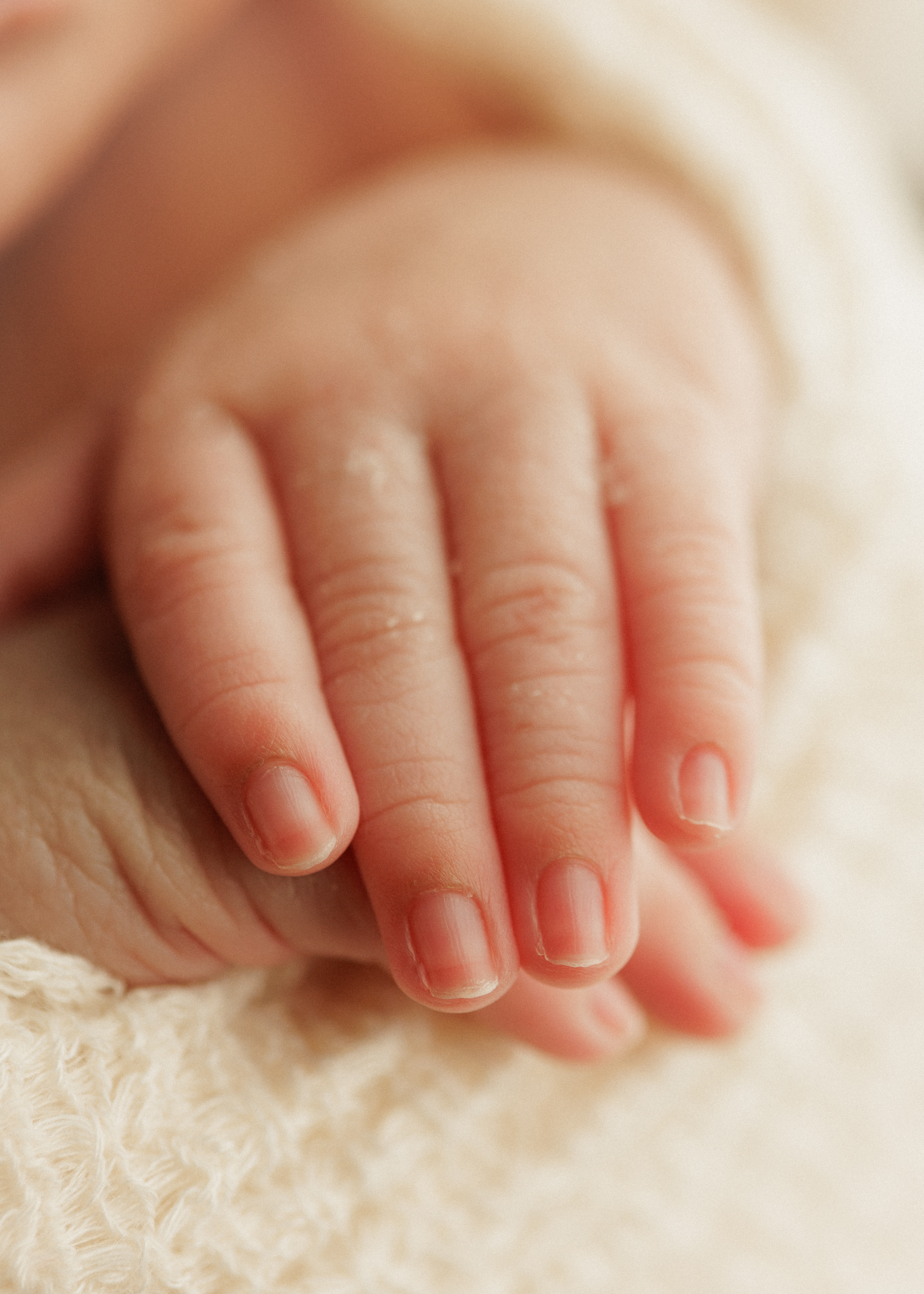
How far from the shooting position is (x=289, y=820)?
354mm

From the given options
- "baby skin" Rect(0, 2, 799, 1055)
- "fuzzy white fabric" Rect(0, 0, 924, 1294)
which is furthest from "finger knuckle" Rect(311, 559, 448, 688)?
"fuzzy white fabric" Rect(0, 0, 924, 1294)

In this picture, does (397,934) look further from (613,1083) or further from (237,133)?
(237,133)

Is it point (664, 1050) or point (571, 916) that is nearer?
point (571, 916)

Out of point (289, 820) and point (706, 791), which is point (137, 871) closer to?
point (289, 820)

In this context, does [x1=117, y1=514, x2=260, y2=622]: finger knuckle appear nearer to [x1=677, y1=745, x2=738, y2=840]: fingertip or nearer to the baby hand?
the baby hand

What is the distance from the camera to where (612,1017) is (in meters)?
0.47

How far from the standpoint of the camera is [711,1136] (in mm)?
517

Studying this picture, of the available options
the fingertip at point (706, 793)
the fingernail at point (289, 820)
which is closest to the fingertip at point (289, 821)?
the fingernail at point (289, 820)

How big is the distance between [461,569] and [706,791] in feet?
0.43

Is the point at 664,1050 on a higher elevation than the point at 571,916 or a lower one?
lower

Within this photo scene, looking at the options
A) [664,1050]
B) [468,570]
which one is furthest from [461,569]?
[664,1050]

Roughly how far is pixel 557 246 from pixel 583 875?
352 millimetres

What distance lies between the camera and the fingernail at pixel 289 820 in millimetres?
354

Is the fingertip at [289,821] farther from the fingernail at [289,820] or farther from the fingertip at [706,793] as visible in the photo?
the fingertip at [706,793]
